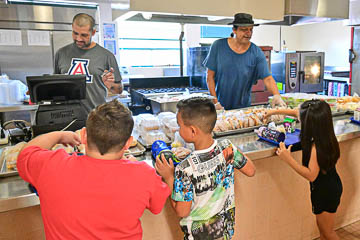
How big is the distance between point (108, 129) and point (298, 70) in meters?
4.37

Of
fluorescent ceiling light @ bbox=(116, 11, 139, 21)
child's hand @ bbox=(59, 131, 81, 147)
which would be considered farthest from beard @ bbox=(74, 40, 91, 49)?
child's hand @ bbox=(59, 131, 81, 147)

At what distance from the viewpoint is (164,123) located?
197cm

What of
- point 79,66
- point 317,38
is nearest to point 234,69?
point 79,66

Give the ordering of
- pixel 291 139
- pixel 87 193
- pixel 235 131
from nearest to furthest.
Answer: pixel 87 193 < pixel 291 139 < pixel 235 131

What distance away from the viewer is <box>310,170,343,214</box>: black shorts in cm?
190

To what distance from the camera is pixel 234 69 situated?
300cm

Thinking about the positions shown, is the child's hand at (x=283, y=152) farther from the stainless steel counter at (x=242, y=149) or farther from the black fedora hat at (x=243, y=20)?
the black fedora hat at (x=243, y=20)

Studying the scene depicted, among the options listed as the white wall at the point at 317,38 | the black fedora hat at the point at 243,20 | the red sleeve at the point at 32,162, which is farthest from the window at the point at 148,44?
the red sleeve at the point at 32,162

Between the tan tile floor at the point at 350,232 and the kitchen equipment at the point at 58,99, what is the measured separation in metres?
2.13

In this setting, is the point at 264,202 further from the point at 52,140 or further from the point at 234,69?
the point at 52,140

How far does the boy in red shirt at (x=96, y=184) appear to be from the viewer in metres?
1.07

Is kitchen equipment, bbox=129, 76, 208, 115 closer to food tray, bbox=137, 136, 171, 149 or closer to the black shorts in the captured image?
food tray, bbox=137, 136, 171, 149

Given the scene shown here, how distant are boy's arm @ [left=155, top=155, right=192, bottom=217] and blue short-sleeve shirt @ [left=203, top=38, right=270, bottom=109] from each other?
Answer: 70.2 inches

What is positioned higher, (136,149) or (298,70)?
(298,70)
